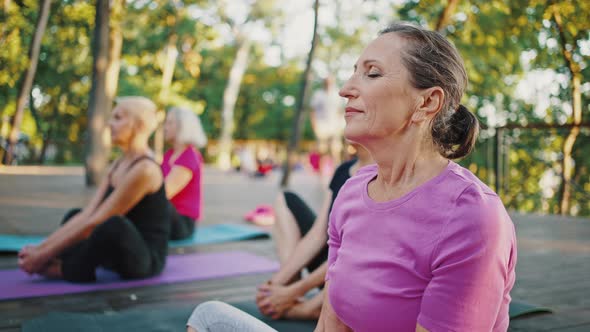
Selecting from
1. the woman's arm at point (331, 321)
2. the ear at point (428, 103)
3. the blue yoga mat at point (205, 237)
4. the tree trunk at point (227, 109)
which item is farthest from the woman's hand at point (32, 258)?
the tree trunk at point (227, 109)

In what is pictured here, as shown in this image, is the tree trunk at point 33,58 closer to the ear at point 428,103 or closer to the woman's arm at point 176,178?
the woman's arm at point 176,178

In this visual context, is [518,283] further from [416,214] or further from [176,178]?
[176,178]

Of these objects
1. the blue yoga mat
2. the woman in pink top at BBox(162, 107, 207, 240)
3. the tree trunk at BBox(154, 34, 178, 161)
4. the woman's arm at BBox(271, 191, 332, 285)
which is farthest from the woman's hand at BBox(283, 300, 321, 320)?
the tree trunk at BBox(154, 34, 178, 161)

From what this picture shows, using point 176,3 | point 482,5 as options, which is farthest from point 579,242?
point 176,3

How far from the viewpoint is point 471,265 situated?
100 cm

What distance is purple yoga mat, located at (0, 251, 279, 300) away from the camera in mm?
2902

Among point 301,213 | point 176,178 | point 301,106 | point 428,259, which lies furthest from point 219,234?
point 301,106

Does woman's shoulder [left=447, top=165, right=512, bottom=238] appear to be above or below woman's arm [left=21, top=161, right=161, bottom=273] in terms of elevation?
above

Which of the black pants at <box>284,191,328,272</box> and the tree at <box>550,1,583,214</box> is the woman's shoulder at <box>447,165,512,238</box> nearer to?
the black pants at <box>284,191,328,272</box>

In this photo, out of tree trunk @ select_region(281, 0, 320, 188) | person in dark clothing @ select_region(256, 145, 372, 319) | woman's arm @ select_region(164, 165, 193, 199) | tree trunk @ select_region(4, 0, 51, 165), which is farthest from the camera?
tree trunk @ select_region(281, 0, 320, 188)

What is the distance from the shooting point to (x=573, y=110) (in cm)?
762

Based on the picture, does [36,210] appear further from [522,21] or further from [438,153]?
[522,21]

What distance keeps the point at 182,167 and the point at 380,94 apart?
3313mm

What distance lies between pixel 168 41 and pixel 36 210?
14.0 m
